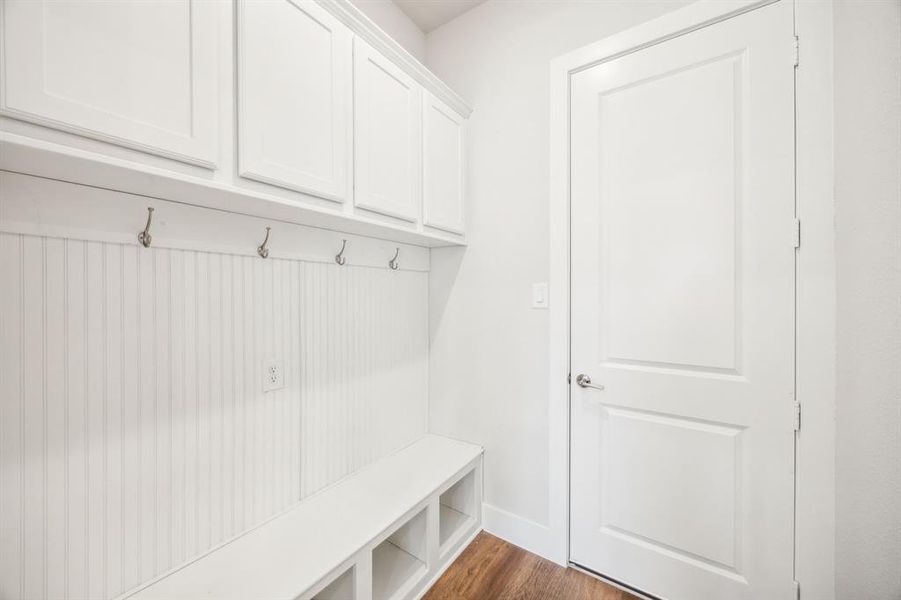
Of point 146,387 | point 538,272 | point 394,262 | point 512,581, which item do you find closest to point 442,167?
point 394,262

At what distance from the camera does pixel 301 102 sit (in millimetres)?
1173

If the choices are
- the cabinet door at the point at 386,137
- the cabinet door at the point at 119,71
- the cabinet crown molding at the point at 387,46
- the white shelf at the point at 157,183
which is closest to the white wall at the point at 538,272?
the cabinet crown molding at the point at 387,46

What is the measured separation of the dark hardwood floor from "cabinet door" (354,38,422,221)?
1640 millimetres

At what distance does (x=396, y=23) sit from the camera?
2031 millimetres

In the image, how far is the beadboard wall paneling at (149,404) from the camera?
89cm

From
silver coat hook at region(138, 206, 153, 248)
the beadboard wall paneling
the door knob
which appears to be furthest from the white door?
silver coat hook at region(138, 206, 153, 248)

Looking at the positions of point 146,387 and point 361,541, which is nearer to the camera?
point 146,387

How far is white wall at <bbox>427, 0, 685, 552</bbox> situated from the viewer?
Answer: 1.78 m

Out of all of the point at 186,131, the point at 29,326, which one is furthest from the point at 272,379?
the point at 186,131

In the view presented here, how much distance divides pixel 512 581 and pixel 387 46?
2368 millimetres

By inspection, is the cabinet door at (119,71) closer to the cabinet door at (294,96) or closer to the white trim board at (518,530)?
the cabinet door at (294,96)

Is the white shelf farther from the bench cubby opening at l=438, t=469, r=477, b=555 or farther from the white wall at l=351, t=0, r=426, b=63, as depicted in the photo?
the bench cubby opening at l=438, t=469, r=477, b=555

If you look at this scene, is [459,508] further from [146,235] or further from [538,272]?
[146,235]

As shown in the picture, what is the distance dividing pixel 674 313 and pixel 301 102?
1602mm
